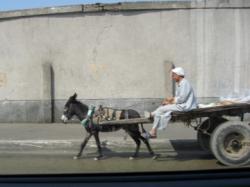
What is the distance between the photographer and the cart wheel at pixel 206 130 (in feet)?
32.5

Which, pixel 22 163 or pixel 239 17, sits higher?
pixel 239 17

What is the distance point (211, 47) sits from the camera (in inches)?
611

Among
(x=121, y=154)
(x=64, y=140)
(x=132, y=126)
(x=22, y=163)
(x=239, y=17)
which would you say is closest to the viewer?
(x=22, y=163)

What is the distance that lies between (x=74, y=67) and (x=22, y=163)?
655cm

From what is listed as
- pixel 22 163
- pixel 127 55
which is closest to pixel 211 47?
pixel 127 55

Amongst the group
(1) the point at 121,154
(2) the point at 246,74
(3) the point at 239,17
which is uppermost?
(3) the point at 239,17

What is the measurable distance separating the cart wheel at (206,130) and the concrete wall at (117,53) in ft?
17.3

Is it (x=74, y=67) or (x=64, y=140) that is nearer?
(x=64, y=140)

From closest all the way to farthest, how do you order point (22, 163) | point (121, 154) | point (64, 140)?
1. point (22, 163)
2. point (121, 154)
3. point (64, 140)

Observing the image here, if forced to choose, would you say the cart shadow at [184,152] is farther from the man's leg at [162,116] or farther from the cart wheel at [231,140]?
the man's leg at [162,116]

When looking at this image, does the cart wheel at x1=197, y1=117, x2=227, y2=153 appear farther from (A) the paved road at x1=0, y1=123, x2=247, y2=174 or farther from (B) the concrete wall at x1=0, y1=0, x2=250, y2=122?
(B) the concrete wall at x1=0, y1=0, x2=250, y2=122

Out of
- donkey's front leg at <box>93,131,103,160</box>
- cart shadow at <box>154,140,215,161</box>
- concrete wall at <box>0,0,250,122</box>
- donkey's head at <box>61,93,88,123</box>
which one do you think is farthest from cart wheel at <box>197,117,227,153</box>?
concrete wall at <box>0,0,250,122</box>

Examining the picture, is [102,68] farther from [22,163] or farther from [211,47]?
[22,163]

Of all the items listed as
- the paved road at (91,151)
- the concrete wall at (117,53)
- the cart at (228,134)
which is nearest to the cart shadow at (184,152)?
the paved road at (91,151)
